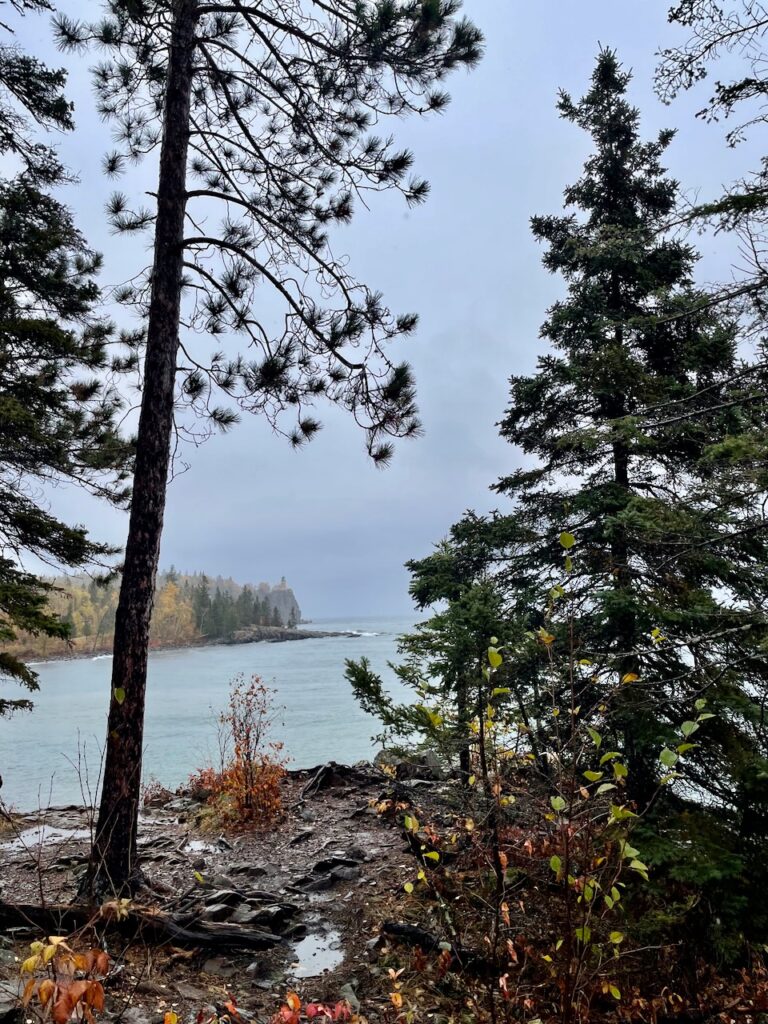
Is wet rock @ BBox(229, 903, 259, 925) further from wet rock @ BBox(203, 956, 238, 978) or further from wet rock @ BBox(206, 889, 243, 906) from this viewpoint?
wet rock @ BBox(203, 956, 238, 978)

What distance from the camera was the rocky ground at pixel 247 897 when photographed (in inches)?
130

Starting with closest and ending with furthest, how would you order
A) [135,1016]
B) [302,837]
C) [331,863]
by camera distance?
[135,1016] → [331,863] → [302,837]

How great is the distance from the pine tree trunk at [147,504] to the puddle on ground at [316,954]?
49.5 inches

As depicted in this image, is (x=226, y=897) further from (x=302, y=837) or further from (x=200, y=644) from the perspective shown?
(x=200, y=644)

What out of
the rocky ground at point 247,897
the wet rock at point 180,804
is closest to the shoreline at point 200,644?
the wet rock at point 180,804

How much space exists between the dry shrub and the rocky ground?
0.29m

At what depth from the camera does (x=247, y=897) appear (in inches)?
180

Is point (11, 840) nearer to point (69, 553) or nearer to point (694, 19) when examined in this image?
point (69, 553)

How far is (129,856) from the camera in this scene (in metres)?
4.20

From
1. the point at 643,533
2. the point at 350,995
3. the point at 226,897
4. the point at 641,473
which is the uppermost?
the point at 641,473

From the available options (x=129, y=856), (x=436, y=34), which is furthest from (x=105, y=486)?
(x=436, y=34)

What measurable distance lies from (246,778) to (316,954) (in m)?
3.22

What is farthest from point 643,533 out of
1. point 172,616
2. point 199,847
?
point 172,616

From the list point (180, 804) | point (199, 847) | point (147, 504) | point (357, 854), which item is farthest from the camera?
point (180, 804)
